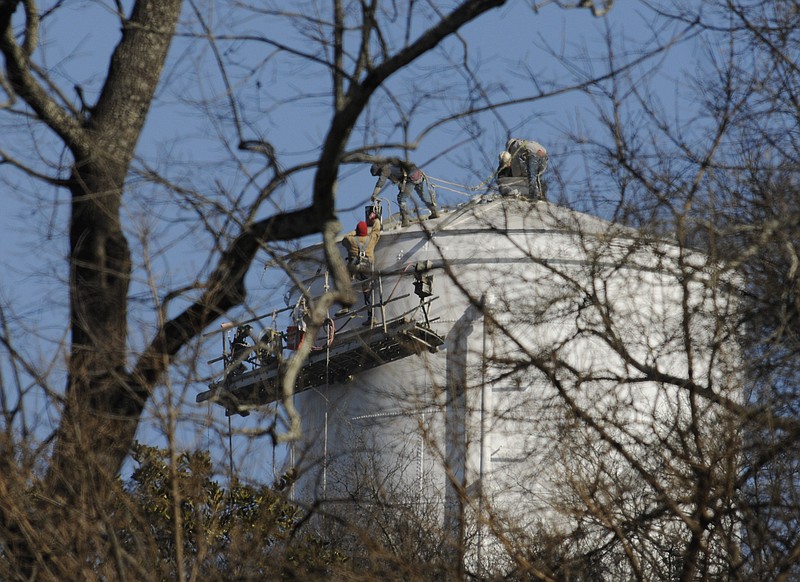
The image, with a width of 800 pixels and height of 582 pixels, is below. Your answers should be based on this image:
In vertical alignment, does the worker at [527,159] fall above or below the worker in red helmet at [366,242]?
above

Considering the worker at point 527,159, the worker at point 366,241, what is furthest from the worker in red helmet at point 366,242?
the worker at point 527,159

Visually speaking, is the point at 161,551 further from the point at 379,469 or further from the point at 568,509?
the point at 379,469

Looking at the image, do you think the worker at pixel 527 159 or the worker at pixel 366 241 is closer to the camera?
the worker at pixel 366 241

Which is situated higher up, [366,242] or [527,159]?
[527,159]

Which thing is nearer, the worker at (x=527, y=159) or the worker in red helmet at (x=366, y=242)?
the worker in red helmet at (x=366, y=242)

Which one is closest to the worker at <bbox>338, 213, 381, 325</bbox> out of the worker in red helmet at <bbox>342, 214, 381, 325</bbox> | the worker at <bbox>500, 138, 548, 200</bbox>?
the worker in red helmet at <bbox>342, 214, 381, 325</bbox>

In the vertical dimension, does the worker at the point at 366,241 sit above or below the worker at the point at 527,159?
below

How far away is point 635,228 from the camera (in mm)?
9664

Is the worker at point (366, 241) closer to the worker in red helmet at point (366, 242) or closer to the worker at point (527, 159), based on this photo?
the worker in red helmet at point (366, 242)

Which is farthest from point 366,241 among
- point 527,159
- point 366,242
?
point 527,159

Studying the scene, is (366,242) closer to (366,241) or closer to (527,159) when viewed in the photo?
(366,241)

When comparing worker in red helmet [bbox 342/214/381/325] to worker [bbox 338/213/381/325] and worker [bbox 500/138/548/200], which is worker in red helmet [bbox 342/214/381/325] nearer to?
worker [bbox 338/213/381/325]

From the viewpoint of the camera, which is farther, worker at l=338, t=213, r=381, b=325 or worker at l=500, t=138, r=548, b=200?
worker at l=500, t=138, r=548, b=200

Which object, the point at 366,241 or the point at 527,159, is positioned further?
the point at 527,159
